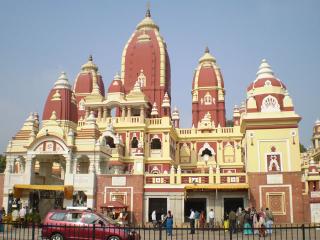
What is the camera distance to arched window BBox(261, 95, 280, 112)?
2567 cm

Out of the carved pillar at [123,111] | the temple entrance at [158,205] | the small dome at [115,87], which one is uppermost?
the small dome at [115,87]

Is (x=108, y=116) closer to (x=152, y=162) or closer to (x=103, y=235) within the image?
(x=152, y=162)

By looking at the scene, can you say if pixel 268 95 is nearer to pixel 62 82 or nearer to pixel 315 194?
pixel 315 194

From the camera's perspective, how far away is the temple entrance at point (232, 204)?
83.2 feet

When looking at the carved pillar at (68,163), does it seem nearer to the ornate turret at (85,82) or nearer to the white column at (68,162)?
the white column at (68,162)

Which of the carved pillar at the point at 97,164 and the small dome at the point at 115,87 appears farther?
the small dome at the point at 115,87

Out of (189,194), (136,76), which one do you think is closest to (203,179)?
(189,194)

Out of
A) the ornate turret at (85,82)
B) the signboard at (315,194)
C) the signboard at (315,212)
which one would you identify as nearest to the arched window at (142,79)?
the ornate turret at (85,82)

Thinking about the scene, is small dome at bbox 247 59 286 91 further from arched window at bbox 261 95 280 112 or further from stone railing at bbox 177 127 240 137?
stone railing at bbox 177 127 240 137

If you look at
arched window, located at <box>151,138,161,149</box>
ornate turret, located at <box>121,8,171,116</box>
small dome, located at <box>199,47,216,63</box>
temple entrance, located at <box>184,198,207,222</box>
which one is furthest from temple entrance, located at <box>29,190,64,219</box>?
small dome, located at <box>199,47,216,63</box>

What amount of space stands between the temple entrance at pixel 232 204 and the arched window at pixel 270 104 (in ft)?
19.9

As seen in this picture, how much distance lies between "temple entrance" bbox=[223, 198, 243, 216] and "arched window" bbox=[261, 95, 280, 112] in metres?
6.05

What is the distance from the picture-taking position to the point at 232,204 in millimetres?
25406

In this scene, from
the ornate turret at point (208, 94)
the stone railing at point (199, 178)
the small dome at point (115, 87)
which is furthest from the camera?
the ornate turret at point (208, 94)
